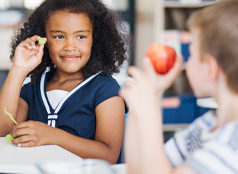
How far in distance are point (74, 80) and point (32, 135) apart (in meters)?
0.49

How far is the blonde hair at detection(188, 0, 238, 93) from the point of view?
0.83 meters

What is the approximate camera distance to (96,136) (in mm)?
1514

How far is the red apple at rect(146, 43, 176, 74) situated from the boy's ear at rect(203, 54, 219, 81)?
15 centimetres

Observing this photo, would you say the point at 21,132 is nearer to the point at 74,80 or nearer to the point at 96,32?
the point at 74,80

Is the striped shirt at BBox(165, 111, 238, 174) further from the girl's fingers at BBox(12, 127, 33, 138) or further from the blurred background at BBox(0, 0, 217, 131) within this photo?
the blurred background at BBox(0, 0, 217, 131)

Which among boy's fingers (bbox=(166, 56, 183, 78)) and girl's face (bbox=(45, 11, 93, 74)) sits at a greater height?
girl's face (bbox=(45, 11, 93, 74))

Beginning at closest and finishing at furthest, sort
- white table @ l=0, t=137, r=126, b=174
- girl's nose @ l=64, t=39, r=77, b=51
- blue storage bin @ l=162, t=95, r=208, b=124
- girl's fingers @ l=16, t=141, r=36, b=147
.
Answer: white table @ l=0, t=137, r=126, b=174 → girl's fingers @ l=16, t=141, r=36, b=147 → girl's nose @ l=64, t=39, r=77, b=51 → blue storage bin @ l=162, t=95, r=208, b=124

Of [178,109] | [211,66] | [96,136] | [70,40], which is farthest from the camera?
[178,109]

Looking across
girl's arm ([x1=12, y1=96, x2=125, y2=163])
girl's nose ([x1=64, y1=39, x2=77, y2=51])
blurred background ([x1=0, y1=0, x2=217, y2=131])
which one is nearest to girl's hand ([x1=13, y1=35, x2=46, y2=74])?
girl's nose ([x1=64, y1=39, x2=77, y2=51])

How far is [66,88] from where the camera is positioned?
5.51 ft

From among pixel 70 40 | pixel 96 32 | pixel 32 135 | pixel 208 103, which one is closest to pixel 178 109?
pixel 208 103

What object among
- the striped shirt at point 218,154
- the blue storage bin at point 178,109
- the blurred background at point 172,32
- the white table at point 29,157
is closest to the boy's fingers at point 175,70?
the striped shirt at point 218,154

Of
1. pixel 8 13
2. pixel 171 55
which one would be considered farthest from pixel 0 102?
pixel 8 13

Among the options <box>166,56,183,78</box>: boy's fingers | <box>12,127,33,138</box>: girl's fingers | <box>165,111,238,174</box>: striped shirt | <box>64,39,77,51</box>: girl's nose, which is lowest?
<box>12,127,33,138</box>: girl's fingers
